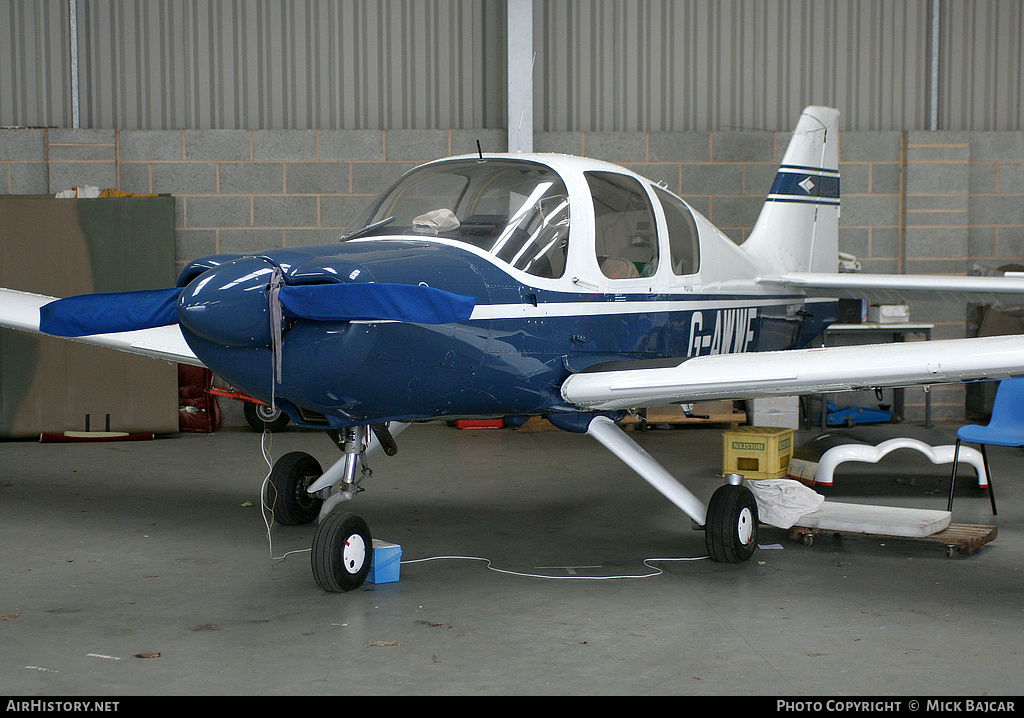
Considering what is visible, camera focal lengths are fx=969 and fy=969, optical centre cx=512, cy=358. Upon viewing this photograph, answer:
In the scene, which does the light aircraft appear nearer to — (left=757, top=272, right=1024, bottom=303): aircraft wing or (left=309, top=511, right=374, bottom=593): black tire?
(left=309, top=511, right=374, bottom=593): black tire

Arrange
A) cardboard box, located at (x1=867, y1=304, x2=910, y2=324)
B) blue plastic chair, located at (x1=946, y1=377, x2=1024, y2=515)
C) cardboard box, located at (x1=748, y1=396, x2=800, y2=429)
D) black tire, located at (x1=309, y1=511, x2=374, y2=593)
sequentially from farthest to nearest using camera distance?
cardboard box, located at (x1=867, y1=304, x2=910, y2=324) < cardboard box, located at (x1=748, y1=396, x2=800, y2=429) < blue plastic chair, located at (x1=946, y1=377, x2=1024, y2=515) < black tire, located at (x1=309, y1=511, x2=374, y2=593)

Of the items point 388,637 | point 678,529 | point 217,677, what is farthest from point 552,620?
point 678,529

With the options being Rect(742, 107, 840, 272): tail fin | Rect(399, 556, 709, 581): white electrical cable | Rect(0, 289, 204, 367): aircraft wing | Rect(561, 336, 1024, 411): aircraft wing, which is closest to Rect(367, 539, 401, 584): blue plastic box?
Rect(399, 556, 709, 581): white electrical cable

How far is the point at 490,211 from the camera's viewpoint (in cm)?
443

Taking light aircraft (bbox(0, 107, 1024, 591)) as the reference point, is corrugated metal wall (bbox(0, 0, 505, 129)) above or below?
above

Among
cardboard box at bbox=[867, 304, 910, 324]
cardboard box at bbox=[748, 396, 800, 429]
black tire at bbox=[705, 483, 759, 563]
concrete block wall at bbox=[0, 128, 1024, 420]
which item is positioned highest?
concrete block wall at bbox=[0, 128, 1024, 420]

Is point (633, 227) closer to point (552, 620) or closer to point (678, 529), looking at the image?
point (678, 529)

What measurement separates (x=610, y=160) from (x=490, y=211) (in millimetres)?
5558

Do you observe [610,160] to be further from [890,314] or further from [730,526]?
[730,526]

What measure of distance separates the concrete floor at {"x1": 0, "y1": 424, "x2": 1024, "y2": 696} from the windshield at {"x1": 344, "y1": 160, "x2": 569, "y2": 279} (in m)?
1.49

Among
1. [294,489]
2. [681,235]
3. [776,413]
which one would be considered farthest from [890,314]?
[294,489]

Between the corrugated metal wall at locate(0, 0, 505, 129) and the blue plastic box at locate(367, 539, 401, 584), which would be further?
the corrugated metal wall at locate(0, 0, 505, 129)

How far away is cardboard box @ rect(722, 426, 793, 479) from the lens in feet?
19.5

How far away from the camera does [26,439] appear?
8.85 meters
